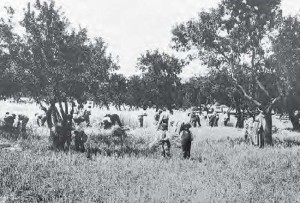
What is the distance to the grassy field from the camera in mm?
10180

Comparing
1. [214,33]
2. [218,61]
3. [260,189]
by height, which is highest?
[214,33]

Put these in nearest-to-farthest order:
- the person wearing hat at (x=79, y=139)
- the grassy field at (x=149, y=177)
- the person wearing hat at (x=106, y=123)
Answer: the grassy field at (x=149, y=177)
the person wearing hat at (x=79, y=139)
the person wearing hat at (x=106, y=123)

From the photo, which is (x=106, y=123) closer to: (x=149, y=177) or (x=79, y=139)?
(x=79, y=139)

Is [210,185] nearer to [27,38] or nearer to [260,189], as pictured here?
[260,189]

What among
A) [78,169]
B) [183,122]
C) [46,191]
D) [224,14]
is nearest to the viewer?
[46,191]

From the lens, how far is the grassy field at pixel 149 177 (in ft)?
33.4

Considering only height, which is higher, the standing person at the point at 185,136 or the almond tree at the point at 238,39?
the almond tree at the point at 238,39

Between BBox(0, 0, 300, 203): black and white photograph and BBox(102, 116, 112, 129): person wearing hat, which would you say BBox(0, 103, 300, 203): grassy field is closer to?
BBox(0, 0, 300, 203): black and white photograph

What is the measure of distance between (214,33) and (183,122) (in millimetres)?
9388

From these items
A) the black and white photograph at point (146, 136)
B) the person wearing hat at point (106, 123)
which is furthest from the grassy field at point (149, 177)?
the person wearing hat at point (106, 123)

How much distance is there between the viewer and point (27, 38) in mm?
20344

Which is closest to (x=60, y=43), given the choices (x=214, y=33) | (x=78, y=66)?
(x=78, y=66)

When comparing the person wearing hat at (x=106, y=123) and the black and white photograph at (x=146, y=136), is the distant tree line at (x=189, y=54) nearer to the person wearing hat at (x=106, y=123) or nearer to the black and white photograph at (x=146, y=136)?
the black and white photograph at (x=146, y=136)

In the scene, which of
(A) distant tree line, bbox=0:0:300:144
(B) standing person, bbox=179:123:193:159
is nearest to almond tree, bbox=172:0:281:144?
(A) distant tree line, bbox=0:0:300:144
